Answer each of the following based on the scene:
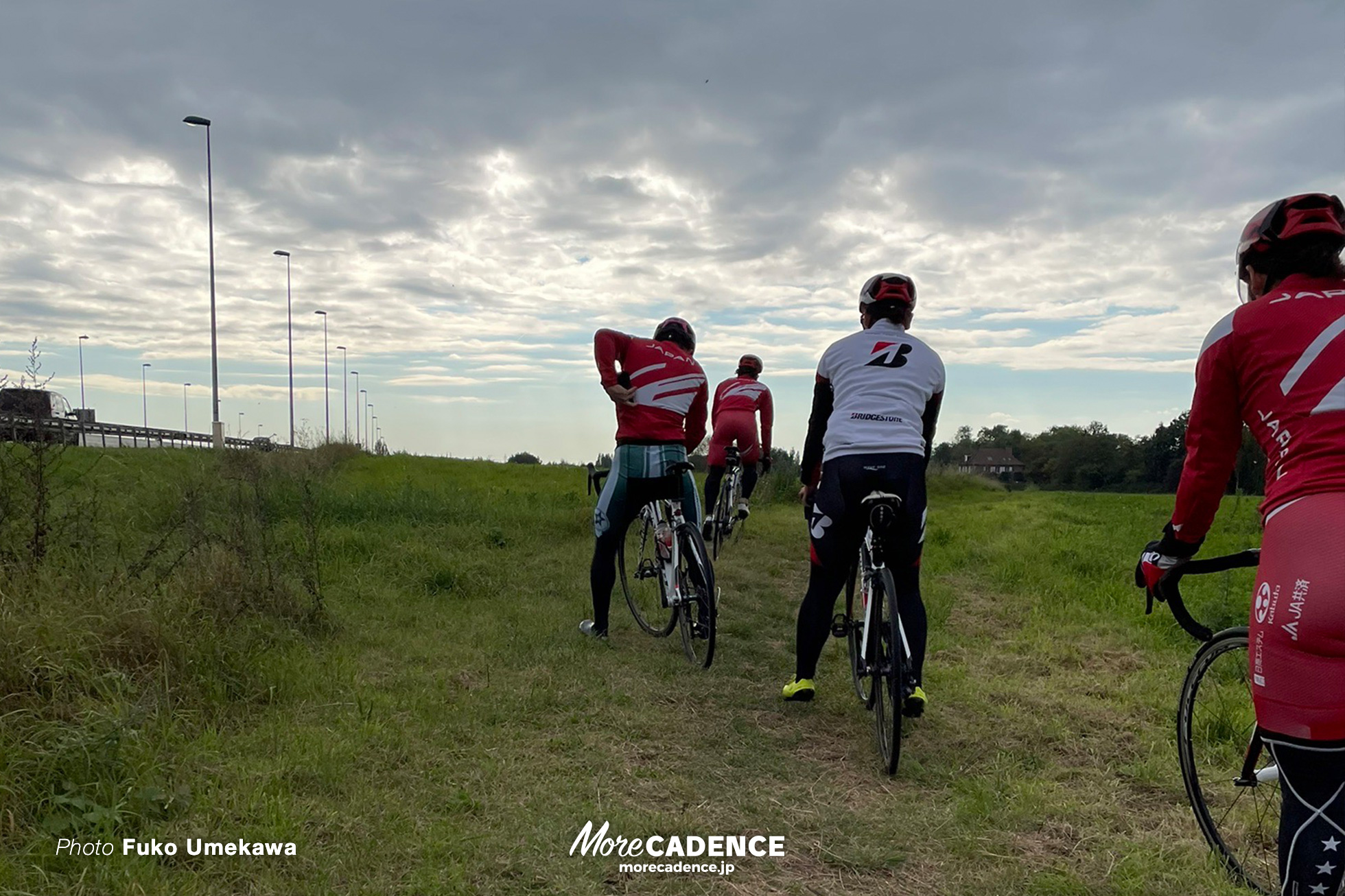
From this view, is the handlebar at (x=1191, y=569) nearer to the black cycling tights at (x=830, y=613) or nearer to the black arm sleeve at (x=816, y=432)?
the black cycling tights at (x=830, y=613)

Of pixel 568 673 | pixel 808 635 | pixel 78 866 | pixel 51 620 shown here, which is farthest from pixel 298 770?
pixel 808 635

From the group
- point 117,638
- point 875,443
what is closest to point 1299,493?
point 875,443

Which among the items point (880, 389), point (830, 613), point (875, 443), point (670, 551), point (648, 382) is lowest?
point (830, 613)

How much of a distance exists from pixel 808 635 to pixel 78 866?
3282mm

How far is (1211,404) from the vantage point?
2.25m

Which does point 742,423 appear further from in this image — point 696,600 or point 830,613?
point 830,613

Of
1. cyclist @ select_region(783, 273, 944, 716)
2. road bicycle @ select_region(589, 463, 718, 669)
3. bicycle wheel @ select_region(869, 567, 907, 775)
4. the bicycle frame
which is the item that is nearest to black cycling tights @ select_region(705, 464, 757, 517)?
road bicycle @ select_region(589, 463, 718, 669)

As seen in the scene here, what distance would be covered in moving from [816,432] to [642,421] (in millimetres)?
1601

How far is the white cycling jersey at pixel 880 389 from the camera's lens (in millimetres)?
4129

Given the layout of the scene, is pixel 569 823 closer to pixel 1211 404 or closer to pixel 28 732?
pixel 28 732

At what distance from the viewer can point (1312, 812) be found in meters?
1.98

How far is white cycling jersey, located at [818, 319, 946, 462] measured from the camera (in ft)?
13.5

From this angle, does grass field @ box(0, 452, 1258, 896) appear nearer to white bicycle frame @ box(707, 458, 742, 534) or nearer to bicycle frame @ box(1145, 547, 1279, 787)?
bicycle frame @ box(1145, 547, 1279, 787)

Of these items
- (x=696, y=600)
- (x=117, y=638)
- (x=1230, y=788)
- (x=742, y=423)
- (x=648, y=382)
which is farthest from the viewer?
(x=742, y=423)
